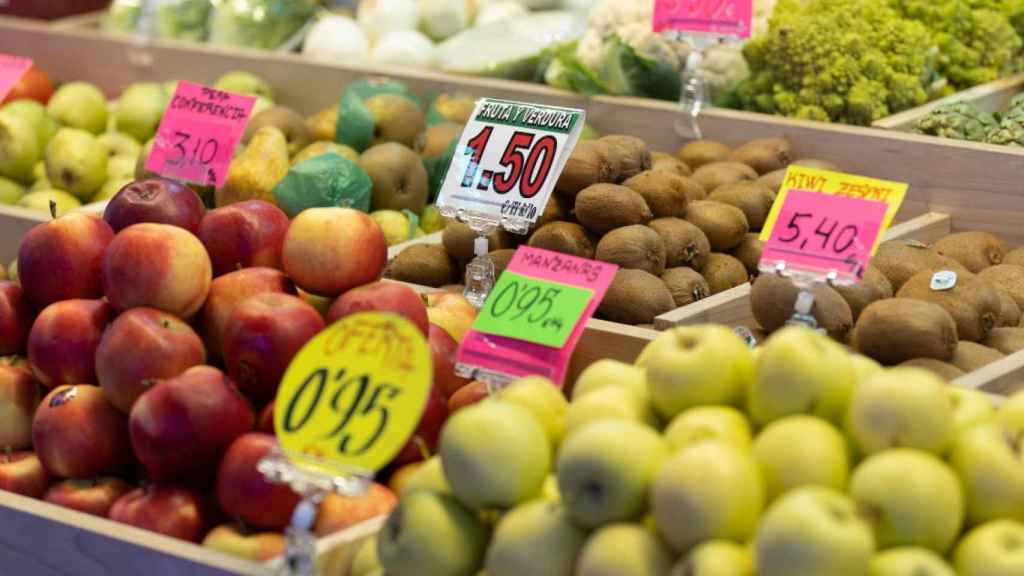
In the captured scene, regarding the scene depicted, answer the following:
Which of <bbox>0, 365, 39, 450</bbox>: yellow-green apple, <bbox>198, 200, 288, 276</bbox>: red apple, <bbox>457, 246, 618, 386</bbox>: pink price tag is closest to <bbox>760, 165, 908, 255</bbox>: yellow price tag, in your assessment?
<bbox>457, 246, 618, 386</bbox>: pink price tag

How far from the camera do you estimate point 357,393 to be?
4.48ft

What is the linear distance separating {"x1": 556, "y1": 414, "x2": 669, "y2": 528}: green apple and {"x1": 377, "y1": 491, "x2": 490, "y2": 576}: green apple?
4.7 inches

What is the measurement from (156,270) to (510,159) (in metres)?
0.59

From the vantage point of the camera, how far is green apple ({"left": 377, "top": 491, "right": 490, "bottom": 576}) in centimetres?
129

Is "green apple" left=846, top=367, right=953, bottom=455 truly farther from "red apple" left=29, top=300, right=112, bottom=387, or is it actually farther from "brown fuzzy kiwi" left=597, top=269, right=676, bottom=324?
"red apple" left=29, top=300, right=112, bottom=387

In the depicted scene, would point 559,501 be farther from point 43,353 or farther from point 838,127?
point 838,127

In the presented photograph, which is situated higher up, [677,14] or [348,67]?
[677,14]

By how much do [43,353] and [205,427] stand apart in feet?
1.11

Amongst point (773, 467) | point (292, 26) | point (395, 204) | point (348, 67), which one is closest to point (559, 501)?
point (773, 467)

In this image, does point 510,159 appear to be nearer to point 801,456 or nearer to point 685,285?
point 685,285

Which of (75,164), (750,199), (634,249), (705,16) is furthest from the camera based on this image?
(75,164)

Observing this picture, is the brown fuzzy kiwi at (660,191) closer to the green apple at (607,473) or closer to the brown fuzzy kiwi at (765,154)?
the brown fuzzy kiwi at (765,154)

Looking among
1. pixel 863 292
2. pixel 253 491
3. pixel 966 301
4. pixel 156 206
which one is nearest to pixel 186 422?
pixel 253 491

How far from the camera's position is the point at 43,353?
172 cm
